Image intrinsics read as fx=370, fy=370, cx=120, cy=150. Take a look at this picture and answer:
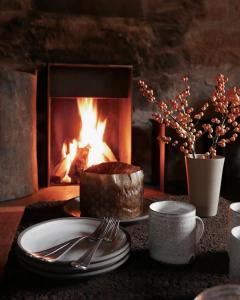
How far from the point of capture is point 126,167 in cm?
106

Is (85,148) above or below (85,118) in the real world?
below

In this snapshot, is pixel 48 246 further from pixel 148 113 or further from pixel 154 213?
pixel 148 113

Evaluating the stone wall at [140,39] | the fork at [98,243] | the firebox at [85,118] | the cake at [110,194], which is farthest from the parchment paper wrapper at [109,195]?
the firebox at [85,118]

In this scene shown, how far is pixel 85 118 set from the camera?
97.2 inches

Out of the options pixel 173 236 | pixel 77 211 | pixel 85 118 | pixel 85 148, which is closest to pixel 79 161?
pixel 85 148

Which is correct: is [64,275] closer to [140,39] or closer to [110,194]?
[110,194]

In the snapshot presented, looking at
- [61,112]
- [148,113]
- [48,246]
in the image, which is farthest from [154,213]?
Answer: [61,112]

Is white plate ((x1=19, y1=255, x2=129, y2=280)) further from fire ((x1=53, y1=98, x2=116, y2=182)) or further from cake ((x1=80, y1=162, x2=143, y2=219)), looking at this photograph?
fire ((x1=53, y1=98, x2=116, y2=182))

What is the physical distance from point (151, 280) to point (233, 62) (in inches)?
81.0

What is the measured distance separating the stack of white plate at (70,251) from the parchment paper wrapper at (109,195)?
0.26ft

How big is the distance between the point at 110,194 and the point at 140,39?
5.18ft

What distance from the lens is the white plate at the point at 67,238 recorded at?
0.75 m

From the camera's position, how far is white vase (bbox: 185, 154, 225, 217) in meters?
1.07

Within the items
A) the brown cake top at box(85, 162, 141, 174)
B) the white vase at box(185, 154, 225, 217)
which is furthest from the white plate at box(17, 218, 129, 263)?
the white vase at box(185, 154, 225, 217)
